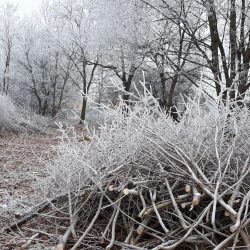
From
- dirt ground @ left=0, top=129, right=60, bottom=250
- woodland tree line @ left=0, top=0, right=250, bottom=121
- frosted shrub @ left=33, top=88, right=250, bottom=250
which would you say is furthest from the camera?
woodland tree line @ left=0, top=0, right=250, bottom=121

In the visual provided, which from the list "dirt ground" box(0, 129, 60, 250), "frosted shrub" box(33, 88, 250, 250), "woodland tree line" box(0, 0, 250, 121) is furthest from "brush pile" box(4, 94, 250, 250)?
"woodland tree line" box(0, 0, 250, 121)

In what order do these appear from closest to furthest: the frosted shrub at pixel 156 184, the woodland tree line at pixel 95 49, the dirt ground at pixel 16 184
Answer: the frosted shrub at pixel 156 184
the dirt ground at pixel 16 184
the woodland tree line at pixel 95 49

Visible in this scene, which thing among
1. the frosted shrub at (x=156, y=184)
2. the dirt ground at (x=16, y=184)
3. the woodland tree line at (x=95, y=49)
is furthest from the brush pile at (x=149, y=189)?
the woodland tree line at (x=95, y=49)

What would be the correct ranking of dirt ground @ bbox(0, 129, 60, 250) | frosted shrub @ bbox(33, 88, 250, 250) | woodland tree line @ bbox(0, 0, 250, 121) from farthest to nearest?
woodland tree line @ bbox(0, 0, 250, 121), dirt ground @ bbox(0, 129, 60, 250), frosted shrub @ bbox(33, 88, 250, 250)

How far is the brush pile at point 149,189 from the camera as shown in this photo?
304 centimetres

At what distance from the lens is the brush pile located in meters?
3.04

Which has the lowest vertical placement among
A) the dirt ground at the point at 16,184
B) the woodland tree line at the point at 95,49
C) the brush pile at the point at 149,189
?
the dirt ground at the point at 16,184

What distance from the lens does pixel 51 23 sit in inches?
944

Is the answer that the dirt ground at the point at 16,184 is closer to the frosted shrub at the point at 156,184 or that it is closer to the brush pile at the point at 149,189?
the brush pile at the point at 149,189

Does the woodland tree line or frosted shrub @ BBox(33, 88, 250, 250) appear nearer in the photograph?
frosted shrub @ BBox(33, 88, 250, 250)

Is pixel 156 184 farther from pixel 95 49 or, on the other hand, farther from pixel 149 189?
pixel 95 49

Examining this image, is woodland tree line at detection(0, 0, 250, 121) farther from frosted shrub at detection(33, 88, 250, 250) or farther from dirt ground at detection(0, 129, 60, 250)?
frosted shrub at detection(33, 88, 250, 250)

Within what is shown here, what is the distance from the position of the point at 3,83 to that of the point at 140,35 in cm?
1591

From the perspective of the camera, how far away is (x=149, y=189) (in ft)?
10.9
